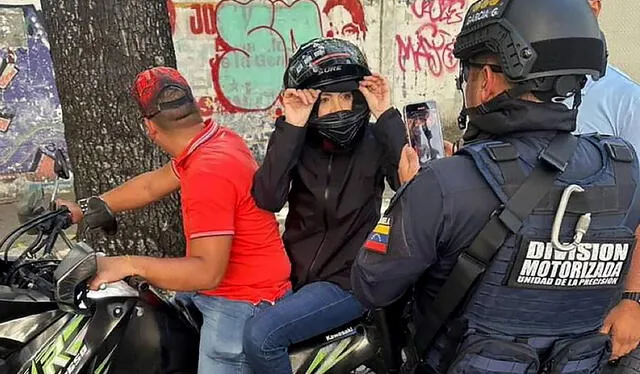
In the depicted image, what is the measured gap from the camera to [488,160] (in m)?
1.70

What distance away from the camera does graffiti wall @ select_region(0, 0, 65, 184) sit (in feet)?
23.4

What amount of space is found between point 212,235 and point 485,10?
1.08 meters

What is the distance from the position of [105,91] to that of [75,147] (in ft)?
1.11

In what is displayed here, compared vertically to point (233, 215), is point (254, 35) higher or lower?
higher

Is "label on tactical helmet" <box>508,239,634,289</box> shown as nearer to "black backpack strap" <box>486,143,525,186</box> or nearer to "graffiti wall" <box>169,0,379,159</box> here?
"black backpack strap" <box>486,143,525,186</box>

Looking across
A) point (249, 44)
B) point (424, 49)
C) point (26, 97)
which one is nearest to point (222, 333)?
point (26, 97)

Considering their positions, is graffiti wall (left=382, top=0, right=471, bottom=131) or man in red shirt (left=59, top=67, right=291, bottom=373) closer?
man in red shirt (left=59, top=67, right=291, bottom=373)

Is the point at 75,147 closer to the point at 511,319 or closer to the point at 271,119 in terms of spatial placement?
the point at 511,319

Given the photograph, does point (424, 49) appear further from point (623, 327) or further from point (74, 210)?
point (623, 327)

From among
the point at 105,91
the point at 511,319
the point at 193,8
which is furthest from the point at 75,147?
the point at 193,8

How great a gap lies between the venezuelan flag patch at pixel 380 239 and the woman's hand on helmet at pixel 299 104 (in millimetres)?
803

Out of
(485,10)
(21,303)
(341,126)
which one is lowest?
(21,303)

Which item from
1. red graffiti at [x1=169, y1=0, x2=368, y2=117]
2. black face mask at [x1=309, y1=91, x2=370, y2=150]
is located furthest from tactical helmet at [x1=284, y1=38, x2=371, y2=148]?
red graffiti at [x1=169, y1=0, x2=368, y2=117]

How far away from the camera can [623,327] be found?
197 centimetres
